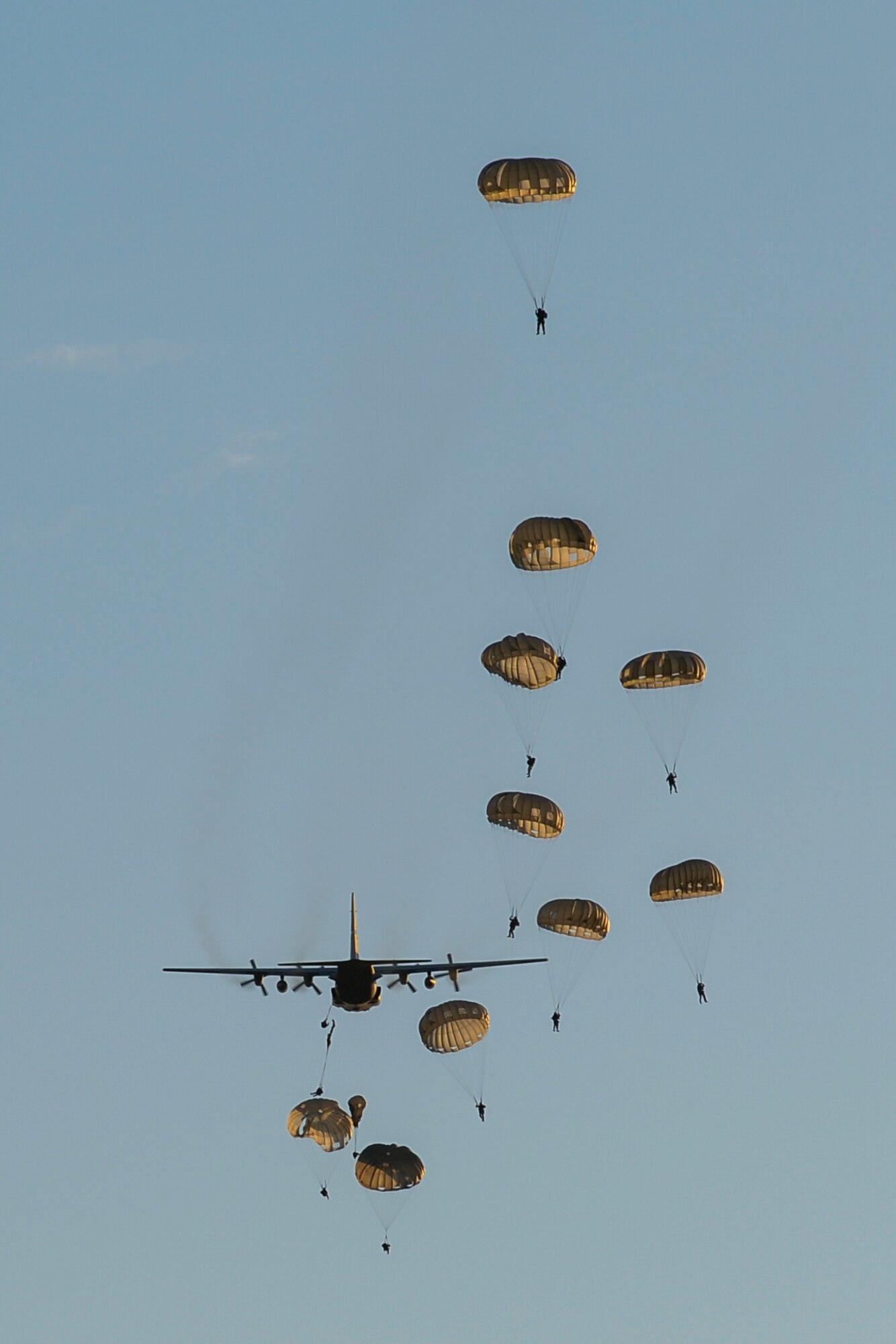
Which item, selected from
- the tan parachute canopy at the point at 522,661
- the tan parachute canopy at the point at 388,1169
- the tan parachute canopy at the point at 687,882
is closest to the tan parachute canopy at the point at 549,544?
the tan parachute canopy at the point at 522,661

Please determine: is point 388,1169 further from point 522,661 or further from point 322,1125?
point 522,661

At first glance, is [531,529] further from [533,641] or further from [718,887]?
[718,887]

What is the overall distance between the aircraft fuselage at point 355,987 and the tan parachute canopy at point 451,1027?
1970 mm

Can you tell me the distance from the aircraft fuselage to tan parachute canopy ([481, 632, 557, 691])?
1057cm

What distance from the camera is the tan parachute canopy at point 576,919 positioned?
8394 centimetres

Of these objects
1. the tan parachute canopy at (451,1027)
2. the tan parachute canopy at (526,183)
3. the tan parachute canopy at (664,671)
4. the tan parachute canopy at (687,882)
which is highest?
the tan parachute canopy at (526,183)

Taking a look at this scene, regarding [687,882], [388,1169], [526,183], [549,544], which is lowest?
[388,1169]

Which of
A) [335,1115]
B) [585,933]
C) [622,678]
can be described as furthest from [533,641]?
[335,1115]

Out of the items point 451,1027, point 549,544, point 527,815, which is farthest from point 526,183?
point 451,1027

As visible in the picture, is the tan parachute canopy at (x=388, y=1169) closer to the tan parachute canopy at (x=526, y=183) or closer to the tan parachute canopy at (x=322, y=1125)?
the tan parachute canopy at (x=322, y=1125)

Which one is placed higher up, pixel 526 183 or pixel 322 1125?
pixel 526 183

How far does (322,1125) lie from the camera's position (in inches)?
3428

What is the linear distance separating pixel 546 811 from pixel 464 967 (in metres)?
10.4

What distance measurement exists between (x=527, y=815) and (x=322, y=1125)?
43.7 feet
